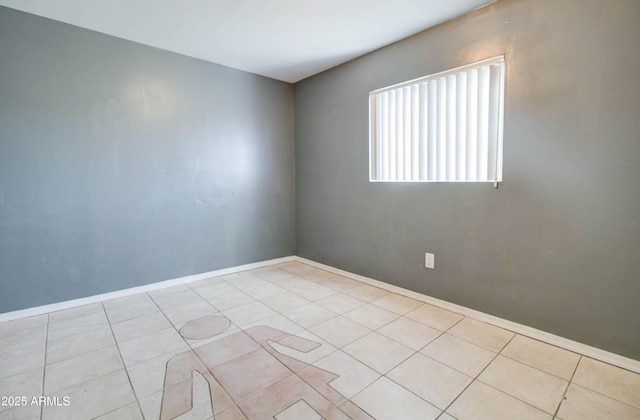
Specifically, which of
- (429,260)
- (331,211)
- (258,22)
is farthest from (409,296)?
(258,22)

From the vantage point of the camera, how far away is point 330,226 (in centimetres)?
359

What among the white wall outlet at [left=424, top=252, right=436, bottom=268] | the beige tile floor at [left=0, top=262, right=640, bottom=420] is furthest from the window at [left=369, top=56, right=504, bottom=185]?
the beige tile floor at [left=0, top=262, right=640, bottom=420]

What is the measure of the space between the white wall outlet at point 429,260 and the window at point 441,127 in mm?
681

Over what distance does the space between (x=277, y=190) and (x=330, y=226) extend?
3.10 ft

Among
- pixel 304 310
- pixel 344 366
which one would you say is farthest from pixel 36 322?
pixel 344 366

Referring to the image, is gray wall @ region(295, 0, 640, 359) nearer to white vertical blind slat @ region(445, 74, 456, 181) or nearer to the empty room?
the empty room

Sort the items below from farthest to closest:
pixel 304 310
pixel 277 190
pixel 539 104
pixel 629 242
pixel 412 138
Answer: pixel 277 190
pixel 412 138
pixel 304 310
pixel 539 104
pixel 629 242

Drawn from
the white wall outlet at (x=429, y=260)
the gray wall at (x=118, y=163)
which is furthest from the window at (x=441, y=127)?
the gray wall at (x=118, y=163)

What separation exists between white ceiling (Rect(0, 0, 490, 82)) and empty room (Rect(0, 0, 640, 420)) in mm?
25

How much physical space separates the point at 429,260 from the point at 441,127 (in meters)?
1.18

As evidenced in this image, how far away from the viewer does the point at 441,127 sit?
8.05ft

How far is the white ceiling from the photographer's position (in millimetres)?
2186

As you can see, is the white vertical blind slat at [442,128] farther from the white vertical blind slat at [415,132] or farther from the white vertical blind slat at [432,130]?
the white vertical blind slat at [415,132]

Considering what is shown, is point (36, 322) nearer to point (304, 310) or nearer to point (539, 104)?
point (304, 310)
